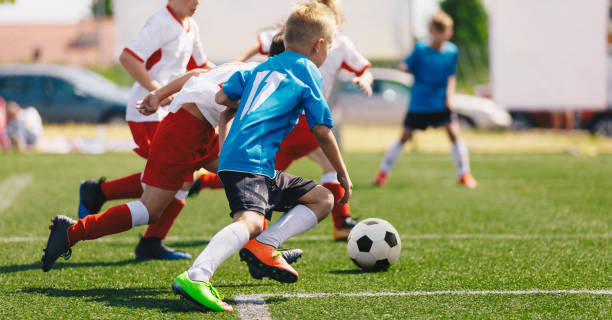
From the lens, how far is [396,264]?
178 inches

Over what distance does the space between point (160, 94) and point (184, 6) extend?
36.2 inches

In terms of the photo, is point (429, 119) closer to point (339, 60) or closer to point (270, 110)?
point (339, 60)

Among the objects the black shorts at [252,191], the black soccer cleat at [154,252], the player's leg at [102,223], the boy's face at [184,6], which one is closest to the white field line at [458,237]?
the black soccer cleat at [154,252]

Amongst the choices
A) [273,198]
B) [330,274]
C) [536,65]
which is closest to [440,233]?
[330,274]

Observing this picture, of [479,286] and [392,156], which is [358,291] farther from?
[392,156]

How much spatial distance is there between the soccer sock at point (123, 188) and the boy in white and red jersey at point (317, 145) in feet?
2.81

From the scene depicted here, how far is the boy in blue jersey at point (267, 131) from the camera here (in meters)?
3.38

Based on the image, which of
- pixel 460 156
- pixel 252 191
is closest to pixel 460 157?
pixel 460 156

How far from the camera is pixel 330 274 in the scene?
420cm

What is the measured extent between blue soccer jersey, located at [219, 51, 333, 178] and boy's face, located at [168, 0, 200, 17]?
1.40m

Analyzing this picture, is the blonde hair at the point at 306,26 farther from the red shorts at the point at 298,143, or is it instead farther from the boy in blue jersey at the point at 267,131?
the red shorts at the point at 298,143

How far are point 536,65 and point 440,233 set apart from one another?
1017 cm

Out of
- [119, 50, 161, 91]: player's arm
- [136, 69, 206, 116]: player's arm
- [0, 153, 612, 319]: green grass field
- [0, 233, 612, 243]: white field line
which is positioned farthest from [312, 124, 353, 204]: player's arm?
[0, 233, 612, 243]: white field line

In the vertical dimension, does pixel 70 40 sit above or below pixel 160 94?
below
